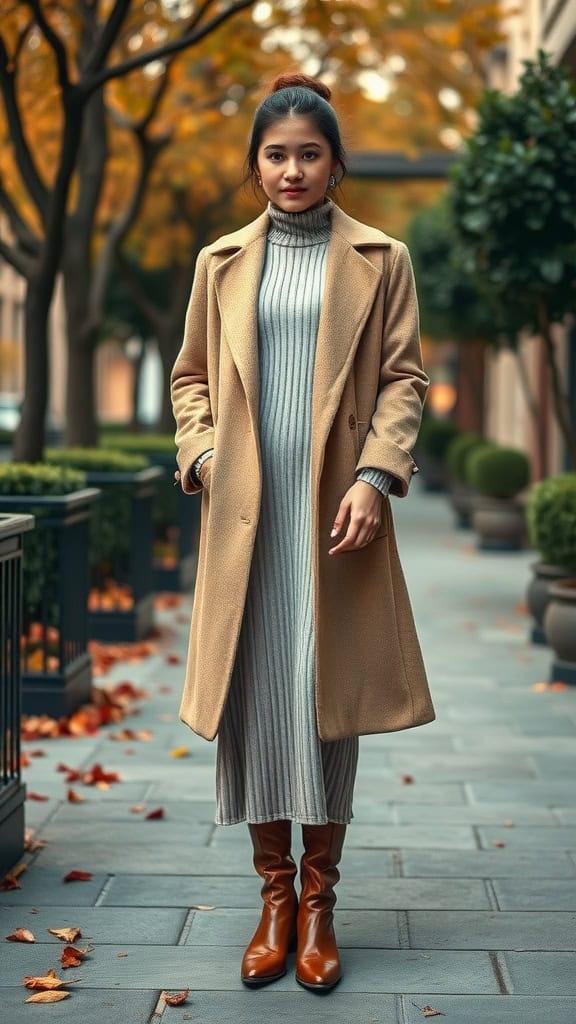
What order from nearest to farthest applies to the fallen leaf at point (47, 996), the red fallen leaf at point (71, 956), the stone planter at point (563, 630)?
the fallen leaf at point (47, 996)
the red fallen leaf at point (71, 956)
the stone planter at point (563, 630)

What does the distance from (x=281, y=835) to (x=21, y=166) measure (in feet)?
20.2

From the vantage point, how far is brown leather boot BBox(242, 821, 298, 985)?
149 inches

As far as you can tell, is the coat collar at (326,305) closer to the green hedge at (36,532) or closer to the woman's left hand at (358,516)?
the woman's left hand at (358,516)

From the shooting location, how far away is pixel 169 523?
513 inches

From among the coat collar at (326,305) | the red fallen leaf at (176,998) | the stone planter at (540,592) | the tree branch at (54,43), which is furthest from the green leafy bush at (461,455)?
the red fallen leaf at (176,998)

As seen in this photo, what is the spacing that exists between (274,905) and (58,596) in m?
3.58

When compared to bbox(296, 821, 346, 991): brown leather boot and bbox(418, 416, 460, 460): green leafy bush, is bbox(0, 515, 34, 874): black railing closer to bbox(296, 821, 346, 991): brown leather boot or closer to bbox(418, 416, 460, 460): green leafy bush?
bbox(296, 821, 346, 991): brown leather boot

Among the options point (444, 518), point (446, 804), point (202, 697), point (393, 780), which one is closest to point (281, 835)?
point (202, 697)

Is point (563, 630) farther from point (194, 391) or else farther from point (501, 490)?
point (501, 490)

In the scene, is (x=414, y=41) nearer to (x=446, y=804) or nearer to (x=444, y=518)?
(x=444, y=518)

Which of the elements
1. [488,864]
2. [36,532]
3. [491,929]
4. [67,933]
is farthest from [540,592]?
[67,933]

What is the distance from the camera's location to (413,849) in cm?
505

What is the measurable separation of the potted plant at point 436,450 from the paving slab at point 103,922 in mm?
22029

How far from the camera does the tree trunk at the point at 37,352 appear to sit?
8.72 meters
